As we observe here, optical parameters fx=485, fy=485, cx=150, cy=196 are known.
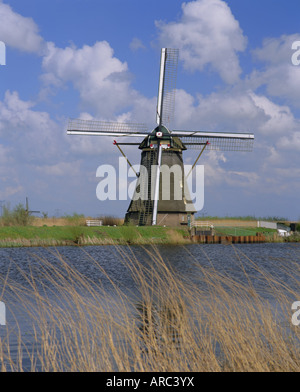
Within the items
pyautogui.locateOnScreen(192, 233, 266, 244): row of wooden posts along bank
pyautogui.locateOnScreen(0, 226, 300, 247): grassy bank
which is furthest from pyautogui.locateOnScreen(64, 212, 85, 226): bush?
pyautogui.locateOnScreen(192, 233, 266, 244): row of wooden posts along bank

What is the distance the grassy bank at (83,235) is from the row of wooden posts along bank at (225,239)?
4.02 feet

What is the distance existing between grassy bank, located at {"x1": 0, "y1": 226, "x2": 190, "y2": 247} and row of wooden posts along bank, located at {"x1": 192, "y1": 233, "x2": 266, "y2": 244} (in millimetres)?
1226

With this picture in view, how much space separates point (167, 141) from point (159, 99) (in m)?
2.61

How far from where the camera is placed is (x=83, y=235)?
2703 centimetres

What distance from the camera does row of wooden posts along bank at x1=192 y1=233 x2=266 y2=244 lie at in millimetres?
30422

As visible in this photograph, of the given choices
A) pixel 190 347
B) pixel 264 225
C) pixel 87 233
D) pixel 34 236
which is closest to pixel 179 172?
pixel 87 233

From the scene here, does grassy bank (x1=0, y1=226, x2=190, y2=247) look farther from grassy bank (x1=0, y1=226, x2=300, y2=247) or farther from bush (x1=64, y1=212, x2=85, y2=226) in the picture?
bush (x1=64, y1=212, x2=85, y2=226)

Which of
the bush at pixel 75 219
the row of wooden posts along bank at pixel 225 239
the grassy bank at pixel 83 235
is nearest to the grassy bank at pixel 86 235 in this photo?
the grassy bank at pixel 83 235

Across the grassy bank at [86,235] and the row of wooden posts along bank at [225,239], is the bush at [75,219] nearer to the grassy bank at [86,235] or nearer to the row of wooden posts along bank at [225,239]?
the grassy bank at [86,235]

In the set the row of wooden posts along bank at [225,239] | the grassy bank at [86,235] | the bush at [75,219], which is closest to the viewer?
the grassy bank at [86,235]

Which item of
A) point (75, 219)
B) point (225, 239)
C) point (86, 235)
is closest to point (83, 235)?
point (86, 235)

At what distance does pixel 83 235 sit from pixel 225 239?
9592 mm

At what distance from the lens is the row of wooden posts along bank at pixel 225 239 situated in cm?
3042
